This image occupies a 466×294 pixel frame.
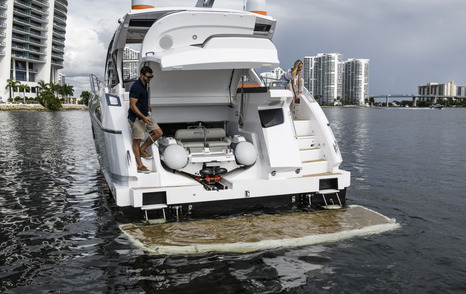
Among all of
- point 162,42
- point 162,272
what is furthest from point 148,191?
point 162,42

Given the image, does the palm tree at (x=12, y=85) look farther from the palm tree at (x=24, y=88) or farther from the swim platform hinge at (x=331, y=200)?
the swim platform hinge at (x=331, y=200)

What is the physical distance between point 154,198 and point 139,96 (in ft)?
4.68

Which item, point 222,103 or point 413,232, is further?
point 222,103

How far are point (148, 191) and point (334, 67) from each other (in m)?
120

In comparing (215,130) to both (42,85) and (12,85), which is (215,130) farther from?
(42,85)

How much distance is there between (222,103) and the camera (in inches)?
297

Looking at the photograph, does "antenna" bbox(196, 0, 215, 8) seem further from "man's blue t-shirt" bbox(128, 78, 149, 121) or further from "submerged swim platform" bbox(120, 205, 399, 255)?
"submerged swim platform" bbox(120, 205, 399, 255)

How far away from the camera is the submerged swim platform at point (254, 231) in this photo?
5.02m

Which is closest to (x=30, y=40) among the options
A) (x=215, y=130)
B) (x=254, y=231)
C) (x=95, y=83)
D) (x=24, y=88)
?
(x=24, y=88)

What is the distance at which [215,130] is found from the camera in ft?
23.2

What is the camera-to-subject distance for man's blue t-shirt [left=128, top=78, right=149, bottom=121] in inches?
238

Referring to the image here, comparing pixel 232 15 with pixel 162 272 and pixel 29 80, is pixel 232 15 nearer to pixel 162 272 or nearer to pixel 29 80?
pixel 162 272

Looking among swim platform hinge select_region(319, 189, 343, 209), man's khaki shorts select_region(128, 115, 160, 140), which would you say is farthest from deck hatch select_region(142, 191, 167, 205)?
swim platform hinge select_region(319, 189, 343, 209)

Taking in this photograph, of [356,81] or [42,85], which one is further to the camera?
[356,81]
